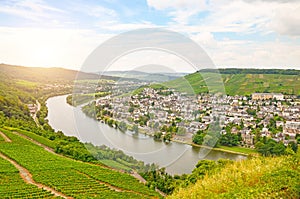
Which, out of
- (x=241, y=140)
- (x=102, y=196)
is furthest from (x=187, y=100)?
(x=241, y=140)

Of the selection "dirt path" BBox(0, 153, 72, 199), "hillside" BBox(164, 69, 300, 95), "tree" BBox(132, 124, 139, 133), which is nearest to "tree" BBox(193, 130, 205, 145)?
"tree" BBox(132, 124, 139, 133)

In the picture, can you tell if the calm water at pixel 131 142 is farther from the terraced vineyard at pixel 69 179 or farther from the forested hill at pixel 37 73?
the forested hill at pixel 37 73

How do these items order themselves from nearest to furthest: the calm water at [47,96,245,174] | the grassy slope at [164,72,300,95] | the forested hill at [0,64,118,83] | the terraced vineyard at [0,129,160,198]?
the calm water at [47,96,245,174] → the terraced vineyard at [0,129,160,198] → the grassy slope at [164,72,300,95] → the forested hill at [0,64,118,83]

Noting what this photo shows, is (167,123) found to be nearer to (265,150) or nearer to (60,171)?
(60,171)

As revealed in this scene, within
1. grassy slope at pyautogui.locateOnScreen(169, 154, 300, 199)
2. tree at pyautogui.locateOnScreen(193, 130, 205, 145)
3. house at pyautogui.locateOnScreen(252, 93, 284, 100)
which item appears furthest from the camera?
house at pyautogui.locateOnScreen(252, 93, 284, 100)

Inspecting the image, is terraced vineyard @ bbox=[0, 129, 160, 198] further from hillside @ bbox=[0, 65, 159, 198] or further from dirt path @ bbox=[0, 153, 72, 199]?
dirt path @ bbox=[0, 153, 72, 199]

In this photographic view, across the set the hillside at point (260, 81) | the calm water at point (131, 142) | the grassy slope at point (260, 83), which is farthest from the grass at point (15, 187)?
the grassy slope at point (260, 83)
